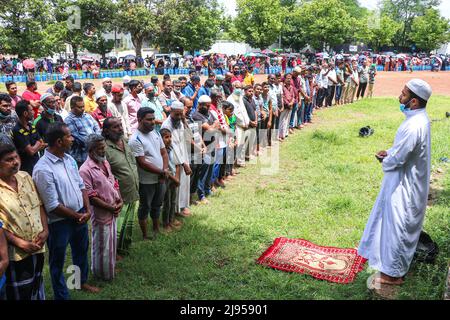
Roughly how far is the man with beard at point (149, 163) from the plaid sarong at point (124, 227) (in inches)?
13.8

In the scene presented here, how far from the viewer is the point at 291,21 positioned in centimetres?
5050

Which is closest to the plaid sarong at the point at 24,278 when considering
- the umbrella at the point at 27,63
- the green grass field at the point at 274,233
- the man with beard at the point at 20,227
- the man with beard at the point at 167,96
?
the man with beard at the point at 20,227

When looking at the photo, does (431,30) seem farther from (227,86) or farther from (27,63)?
(227,86)

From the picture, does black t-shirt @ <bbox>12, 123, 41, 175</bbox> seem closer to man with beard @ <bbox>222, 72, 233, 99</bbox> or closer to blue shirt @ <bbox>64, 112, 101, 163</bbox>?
blue shirt @ <bbox>64, 112, 101, 163</bbox>

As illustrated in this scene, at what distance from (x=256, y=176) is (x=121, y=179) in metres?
4.17

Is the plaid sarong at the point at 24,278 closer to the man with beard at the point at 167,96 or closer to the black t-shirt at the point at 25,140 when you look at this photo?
the black t-shirt at the point at 25,140

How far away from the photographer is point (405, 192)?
3.92m

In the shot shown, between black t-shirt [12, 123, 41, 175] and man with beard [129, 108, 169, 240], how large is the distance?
4.81 ft

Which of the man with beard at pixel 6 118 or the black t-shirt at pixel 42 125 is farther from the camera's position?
the black t-shirt at pixel 42 125

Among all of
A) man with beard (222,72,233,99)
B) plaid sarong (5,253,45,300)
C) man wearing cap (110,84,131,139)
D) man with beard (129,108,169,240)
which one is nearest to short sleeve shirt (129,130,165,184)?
man with beard (129,108,169,240)

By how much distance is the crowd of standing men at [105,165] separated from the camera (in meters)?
3.17

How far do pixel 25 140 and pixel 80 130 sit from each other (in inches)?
27.7

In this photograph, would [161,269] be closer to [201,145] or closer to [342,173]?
[201,145]

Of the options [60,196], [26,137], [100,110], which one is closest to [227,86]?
[100,110]
